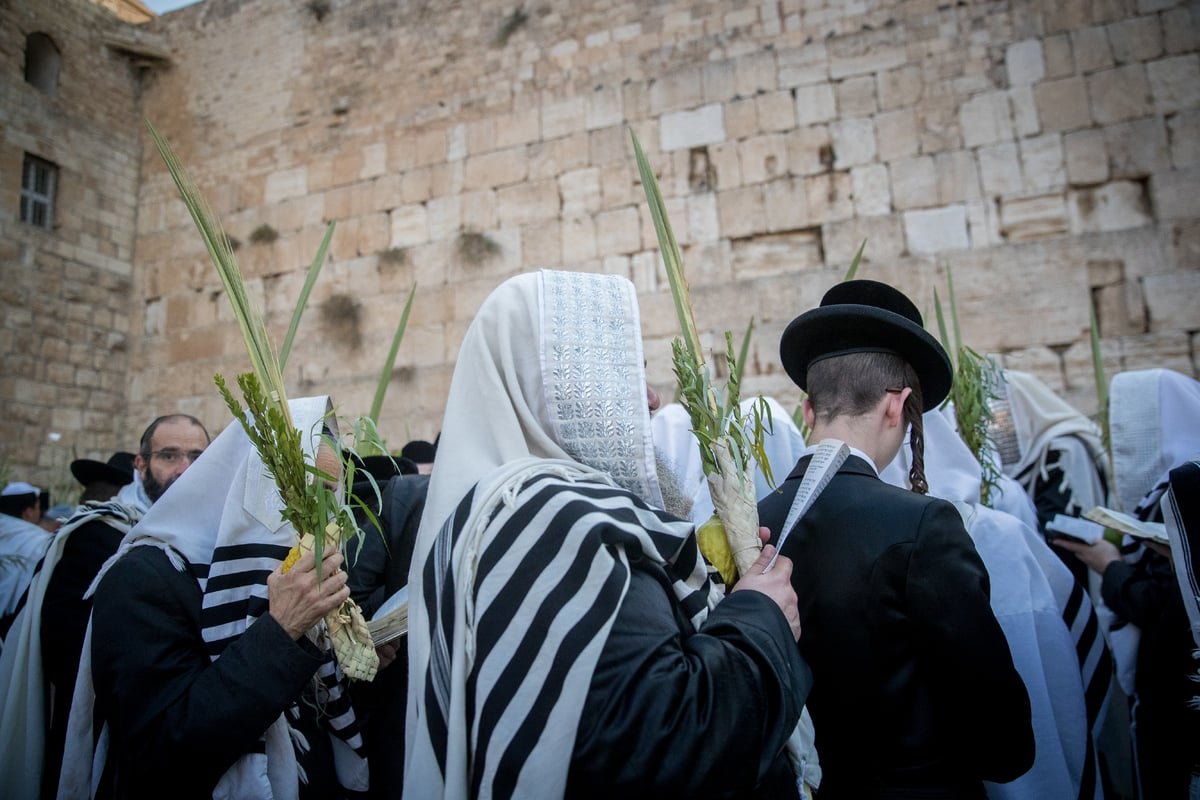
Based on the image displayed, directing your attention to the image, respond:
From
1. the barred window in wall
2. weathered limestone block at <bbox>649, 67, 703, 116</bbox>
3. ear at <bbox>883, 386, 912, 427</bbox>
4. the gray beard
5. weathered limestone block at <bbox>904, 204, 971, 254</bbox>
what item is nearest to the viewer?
the gray beard

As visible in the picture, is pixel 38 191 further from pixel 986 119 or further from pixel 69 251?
pixel 986 119

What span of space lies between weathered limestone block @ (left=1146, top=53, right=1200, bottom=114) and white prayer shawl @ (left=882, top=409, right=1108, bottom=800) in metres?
6.18

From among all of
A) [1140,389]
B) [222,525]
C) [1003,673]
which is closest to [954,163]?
[1140,389]

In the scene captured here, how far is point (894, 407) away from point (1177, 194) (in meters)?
6.56

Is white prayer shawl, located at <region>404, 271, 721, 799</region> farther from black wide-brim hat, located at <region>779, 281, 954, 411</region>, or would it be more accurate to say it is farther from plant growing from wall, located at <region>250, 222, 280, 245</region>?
plant growing from wall, located at <region>250, 222, 280, 245</region>

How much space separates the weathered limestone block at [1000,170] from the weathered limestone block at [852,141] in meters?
0.98

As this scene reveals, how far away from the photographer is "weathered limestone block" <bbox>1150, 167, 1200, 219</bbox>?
6504 millimetres

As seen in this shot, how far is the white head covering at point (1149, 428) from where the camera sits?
275 cm

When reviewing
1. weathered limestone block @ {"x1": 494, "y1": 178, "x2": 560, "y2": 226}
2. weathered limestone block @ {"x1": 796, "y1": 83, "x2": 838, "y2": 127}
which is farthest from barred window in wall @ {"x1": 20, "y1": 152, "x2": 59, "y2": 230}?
weathered limestone block @ {"x1": 796, "y1": 83, "x2": 838, "y2": 127}

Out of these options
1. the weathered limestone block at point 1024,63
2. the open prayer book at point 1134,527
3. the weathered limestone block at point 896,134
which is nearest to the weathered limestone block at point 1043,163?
the weathered limestone block at point 1024,63

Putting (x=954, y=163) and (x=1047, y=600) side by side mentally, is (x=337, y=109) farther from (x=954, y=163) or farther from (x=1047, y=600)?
(x=1047, y=600)

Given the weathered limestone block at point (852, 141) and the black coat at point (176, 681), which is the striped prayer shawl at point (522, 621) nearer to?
the black coat at point (176, 681)

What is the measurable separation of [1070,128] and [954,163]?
968mm

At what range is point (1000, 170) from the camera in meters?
7.02
